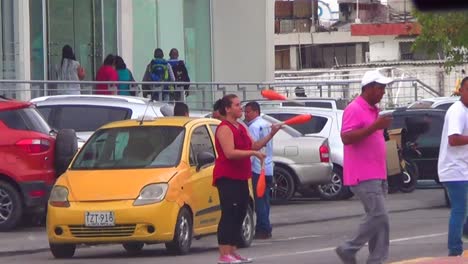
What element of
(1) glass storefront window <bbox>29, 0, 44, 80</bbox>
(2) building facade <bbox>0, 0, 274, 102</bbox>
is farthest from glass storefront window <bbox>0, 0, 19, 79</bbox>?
(1) glass storefront window <bbox>29, 0, 44, 80</bbox>

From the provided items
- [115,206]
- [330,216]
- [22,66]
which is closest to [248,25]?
[22,66]

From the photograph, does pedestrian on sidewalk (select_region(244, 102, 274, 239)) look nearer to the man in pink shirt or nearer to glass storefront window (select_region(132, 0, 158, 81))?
the man in pink shirt

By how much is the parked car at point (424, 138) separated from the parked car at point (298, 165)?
110 inches

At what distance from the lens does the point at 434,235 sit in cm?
1545

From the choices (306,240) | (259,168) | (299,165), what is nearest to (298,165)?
(299,165)

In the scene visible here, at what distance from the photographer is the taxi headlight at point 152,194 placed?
13211 millimetres

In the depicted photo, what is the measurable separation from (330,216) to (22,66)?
30.5 feet

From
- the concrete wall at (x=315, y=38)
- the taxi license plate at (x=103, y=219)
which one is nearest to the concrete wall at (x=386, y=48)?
the concrete wall at (x=315, y=38)

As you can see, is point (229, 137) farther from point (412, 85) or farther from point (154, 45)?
point (412, 85)

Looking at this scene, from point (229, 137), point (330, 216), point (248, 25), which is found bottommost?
point (330, 216)

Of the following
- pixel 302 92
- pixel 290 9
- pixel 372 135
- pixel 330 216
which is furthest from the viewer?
pixel 290 9

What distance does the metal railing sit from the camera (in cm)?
2414

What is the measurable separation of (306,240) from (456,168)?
17.2ft

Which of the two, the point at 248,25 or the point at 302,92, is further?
the point at 248,25
